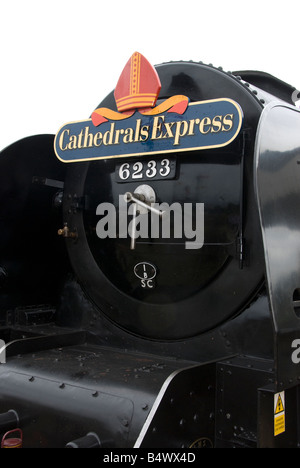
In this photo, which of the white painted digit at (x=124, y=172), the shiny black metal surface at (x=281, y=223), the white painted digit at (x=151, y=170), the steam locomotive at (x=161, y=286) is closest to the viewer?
the shiny black metal surface at (x=281, y=223)

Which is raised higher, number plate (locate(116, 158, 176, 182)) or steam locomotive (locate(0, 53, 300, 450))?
number plate (locate(116, 158, 176, 182))

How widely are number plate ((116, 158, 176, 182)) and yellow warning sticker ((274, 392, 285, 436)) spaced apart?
A: 1166 mm

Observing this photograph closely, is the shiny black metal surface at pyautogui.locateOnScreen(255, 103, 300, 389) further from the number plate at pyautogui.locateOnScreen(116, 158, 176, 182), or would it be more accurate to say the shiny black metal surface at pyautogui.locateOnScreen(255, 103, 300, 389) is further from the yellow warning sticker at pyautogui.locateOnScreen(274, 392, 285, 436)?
the number plate at pyautogui.locateOnScreen(116, 158, 176, 182)

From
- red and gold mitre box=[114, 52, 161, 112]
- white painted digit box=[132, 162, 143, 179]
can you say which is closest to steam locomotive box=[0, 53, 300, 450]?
white painted digit box=[132, 162, 143, 179]

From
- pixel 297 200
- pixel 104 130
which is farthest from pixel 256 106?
pixel 104 130

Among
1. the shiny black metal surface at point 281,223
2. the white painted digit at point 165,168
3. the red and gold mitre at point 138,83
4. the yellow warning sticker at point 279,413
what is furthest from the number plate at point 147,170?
the yellow warning sticker at point 279,413

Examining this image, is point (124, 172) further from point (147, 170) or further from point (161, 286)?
point (161, 286)

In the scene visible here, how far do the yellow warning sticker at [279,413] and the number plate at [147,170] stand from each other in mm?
1166

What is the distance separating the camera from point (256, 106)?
7.76 feet

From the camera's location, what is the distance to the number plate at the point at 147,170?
2562 mm

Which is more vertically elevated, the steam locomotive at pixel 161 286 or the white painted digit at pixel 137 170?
the white painted digit at pixel 137 170

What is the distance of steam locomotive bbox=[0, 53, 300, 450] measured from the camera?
6.43 ft

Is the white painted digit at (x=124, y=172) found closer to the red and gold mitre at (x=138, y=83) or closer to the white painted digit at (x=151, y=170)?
the white painted digit at (x=151, y=170)
